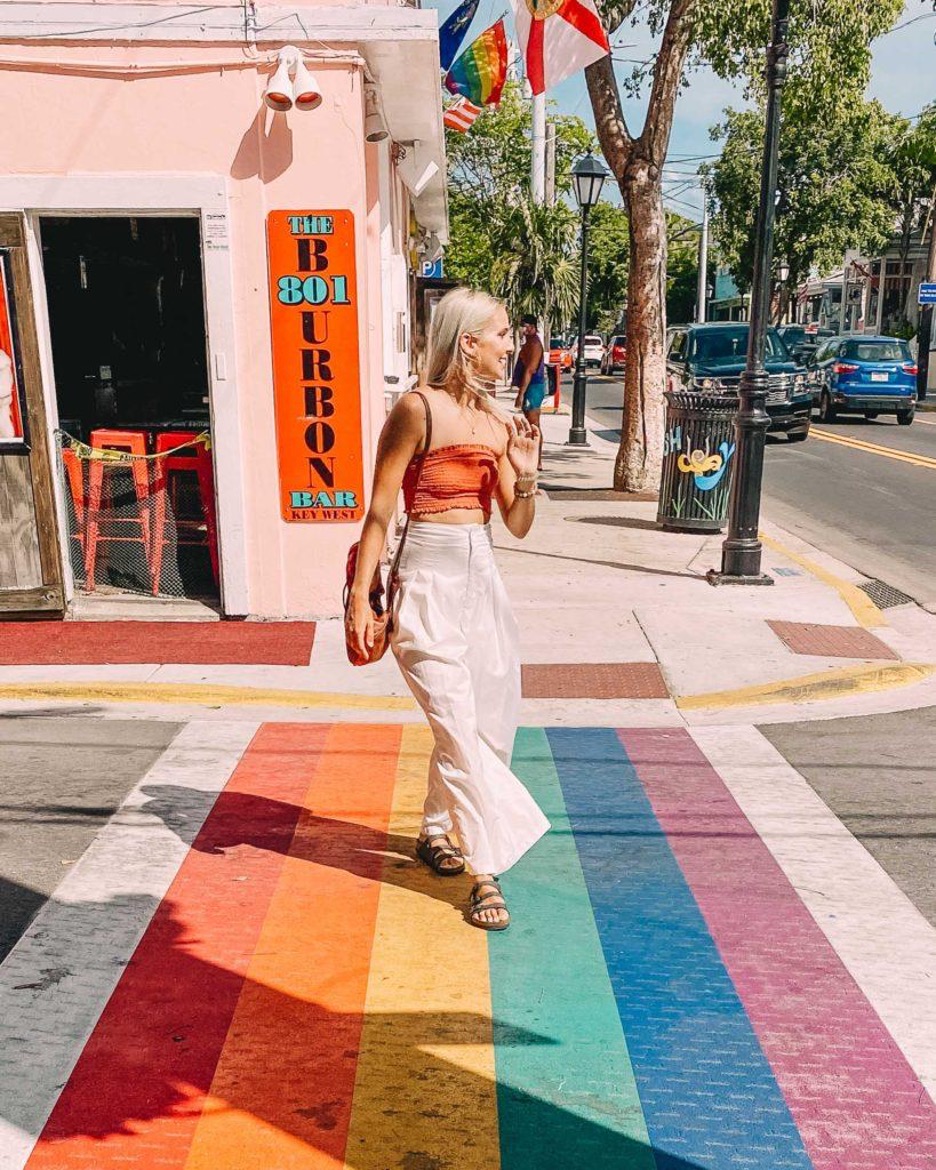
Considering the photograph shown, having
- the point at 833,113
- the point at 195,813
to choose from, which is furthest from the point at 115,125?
the point at 833,113

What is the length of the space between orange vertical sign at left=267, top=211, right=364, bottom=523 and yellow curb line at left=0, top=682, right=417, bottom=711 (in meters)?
1.79

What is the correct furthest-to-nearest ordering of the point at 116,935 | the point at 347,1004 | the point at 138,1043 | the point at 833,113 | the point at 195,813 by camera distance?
the point at 833,113 → the point at 195,813 → the point at 116,935 → the point at 347,1004 → the point at 138,1043

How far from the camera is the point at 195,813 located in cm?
510

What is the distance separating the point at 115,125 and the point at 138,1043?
6.18 meters

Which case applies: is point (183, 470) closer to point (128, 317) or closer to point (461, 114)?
point (128, 317)

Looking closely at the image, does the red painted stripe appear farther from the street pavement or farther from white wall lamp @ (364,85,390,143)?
white wall lamp @ (364,85,390,143)

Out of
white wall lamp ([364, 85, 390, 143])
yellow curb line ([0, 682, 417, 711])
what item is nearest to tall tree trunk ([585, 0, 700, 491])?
white wall lamp ([364, 85, 390, 143])

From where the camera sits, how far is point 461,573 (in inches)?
159

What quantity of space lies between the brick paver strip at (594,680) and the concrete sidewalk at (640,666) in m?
0.01

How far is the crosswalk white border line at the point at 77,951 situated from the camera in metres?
3.13

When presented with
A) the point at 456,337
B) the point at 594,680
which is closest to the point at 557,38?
the point at 594,680

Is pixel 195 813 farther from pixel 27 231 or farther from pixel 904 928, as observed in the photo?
pixel 27 231

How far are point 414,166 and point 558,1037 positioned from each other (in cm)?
1219

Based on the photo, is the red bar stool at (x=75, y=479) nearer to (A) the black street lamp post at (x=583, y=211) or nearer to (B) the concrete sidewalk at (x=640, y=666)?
(B) the concrete sidewalk at (x=640, y=666)
